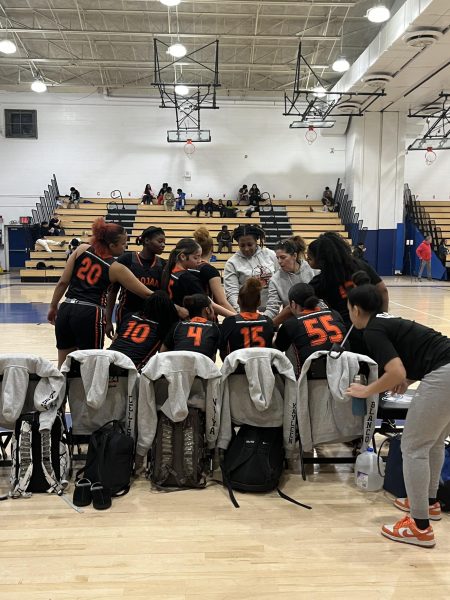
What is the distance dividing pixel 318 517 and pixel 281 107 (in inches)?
809

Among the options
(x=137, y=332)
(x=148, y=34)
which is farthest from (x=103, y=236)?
(x=148, y=34)

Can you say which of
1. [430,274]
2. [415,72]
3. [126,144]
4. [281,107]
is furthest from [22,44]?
[430,274]

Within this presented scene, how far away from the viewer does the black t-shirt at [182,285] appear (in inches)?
152

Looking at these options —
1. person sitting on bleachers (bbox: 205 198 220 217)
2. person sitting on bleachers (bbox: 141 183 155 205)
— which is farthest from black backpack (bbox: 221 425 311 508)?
person sitting on bleachers (bbox: 141 183 155 205)

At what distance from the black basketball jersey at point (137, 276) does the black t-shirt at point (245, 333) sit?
28.8 inches

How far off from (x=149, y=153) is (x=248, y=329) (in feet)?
61.9

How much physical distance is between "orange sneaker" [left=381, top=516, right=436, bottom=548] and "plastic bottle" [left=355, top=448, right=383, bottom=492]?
0.51 meters

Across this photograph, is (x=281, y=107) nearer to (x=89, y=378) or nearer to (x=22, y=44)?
(x=22, y=44)

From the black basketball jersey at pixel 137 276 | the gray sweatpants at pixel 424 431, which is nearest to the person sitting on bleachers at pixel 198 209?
the black basketball jersey at pixel 137 276

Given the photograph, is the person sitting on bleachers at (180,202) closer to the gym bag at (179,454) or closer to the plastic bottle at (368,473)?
the gym bag at (179,454)

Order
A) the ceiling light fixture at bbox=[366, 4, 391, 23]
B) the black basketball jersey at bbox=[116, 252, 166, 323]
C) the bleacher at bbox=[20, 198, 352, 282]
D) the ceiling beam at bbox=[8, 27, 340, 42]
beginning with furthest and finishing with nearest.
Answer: the bleacher at bbox=[20, 198, 352, 282] → the ceiling beam at bbox=[8, 27, 340, 42] → the ceiling light fixture at bbox=[366, 4, 391, 23] → the black basketball jersey at bbox=[116, 252, 166, 323]

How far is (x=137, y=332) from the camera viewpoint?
144 inches

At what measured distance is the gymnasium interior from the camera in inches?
94.2

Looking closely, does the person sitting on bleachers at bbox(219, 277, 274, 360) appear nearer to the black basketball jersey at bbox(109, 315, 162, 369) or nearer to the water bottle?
the black basketball jersey at bbox(109, 315, 162, 369)
